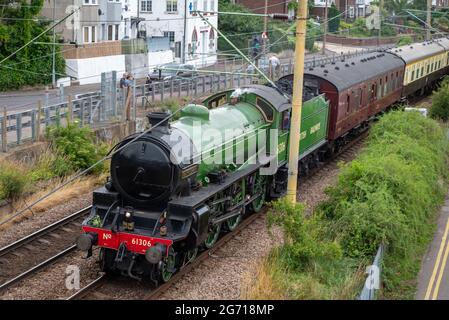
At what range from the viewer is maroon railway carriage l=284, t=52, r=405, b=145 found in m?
21.0

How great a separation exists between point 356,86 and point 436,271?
10698 mm

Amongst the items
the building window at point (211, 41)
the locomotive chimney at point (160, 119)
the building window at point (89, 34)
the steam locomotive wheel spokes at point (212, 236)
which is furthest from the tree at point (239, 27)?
→ the locomotive chimney at point (160, 119)

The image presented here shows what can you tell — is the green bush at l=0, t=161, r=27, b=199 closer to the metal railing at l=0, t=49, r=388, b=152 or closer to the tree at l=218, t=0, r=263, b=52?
the metal railing at l=0, t=49, r=388, b=152

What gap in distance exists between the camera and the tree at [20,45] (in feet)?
120

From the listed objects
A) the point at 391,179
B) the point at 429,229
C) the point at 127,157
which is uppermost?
the point at 127,157

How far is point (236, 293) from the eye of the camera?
37.7ft

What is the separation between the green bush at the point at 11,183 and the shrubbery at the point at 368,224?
21.8ft

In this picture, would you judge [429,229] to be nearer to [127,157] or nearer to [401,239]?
[401,239]

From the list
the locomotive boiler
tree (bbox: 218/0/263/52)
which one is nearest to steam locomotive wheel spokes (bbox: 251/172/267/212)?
the locomotive boiler

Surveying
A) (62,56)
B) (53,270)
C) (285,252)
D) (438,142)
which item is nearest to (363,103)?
(438,142)

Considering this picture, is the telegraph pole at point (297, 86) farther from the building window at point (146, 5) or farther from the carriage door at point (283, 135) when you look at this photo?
the building window at point (146, 5)

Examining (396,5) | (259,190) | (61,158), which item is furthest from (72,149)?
(396,5)

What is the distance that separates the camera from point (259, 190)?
16469 mm
